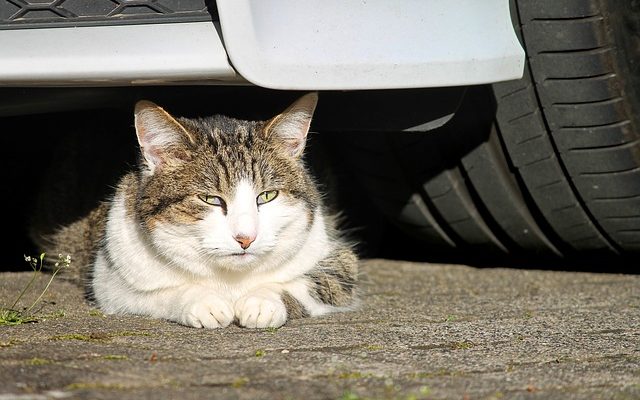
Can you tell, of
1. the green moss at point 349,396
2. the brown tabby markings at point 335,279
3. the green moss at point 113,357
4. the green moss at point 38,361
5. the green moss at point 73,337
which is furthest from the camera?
the brown tabby markings at point 335,279

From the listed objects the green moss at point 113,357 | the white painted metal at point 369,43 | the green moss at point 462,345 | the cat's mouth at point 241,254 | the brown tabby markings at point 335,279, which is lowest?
the brown tabby markings at point 335,279

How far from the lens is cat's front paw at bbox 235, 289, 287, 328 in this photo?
9.29ft

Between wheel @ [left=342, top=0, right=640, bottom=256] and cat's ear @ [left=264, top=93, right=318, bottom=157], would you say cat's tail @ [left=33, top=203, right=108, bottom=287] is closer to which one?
cat's ear @ [left=264, top=93, right=318, bottom=157]

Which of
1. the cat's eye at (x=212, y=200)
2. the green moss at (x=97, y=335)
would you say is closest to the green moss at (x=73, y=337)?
the green moss at (x=97, y=335)

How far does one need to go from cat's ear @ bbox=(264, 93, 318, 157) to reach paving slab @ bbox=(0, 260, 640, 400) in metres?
0.58

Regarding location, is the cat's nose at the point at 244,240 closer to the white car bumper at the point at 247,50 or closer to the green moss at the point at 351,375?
the white car bumper at the point at 247,50

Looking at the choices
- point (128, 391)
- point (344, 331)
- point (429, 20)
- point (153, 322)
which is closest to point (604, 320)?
point (344, 331)

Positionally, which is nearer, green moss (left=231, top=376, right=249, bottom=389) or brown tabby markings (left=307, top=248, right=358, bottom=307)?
green moss (left=231, top=376, right=249, bottom=389)

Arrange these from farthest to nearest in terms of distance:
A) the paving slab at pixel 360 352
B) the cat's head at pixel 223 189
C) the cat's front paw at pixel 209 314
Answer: the cat's head at pixel 223 189
the cat's front paw at pixel 209 314
the paving slab at pixel 360 352

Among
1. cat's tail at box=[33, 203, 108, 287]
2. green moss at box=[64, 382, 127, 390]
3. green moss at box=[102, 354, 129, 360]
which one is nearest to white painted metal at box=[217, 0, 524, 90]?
green moss at box=[102, 354, 129, 360]

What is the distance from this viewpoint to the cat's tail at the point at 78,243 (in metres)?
3.63

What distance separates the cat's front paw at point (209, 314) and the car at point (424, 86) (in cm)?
63

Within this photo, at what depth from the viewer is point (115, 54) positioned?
257 centimetres

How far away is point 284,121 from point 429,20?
0.61 metres
